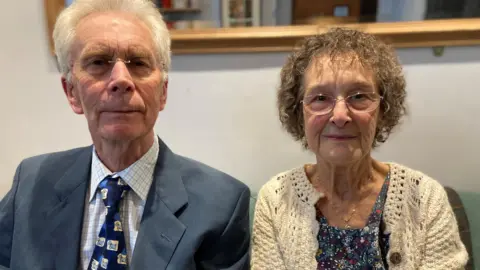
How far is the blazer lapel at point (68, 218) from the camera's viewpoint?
3.60 ft

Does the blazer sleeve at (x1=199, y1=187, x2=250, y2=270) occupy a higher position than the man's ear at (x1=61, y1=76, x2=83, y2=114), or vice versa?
the man's ear at (x1=61, y1=76, x2=83, y2=114)

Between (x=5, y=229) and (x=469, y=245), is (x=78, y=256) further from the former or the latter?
(x=469, y=245)

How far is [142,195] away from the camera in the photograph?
1.14m

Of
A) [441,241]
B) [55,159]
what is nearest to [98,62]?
[55,159]

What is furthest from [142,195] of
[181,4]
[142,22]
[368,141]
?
[181,4]

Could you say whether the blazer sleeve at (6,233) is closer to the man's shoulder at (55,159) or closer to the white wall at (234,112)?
the man's shoulder at (55,159)

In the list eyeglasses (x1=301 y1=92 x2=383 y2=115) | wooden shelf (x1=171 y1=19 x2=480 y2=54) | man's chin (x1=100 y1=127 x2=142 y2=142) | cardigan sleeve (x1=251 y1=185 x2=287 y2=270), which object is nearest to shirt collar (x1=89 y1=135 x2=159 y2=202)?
man's chin (x1=100 y1=127 x2=142 y2=142)

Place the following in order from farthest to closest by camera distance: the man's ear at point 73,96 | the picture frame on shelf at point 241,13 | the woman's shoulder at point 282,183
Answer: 1. the picture frame on shelf at point 241,13
2. the woman's shoulder at point 282,183
3. the man's ear at point 73,96

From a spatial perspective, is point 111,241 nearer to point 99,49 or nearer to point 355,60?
point 99,49

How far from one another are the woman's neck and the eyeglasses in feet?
0.65

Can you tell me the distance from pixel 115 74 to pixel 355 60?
2.19 ft

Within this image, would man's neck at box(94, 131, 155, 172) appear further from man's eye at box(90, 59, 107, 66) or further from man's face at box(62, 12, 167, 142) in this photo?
man's eye at box(90, 59, 107, 66)

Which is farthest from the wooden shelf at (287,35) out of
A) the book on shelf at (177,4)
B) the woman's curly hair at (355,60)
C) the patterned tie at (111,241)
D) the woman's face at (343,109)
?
the patterned tie at (111,241)

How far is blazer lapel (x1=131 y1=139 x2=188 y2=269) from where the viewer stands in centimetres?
106
